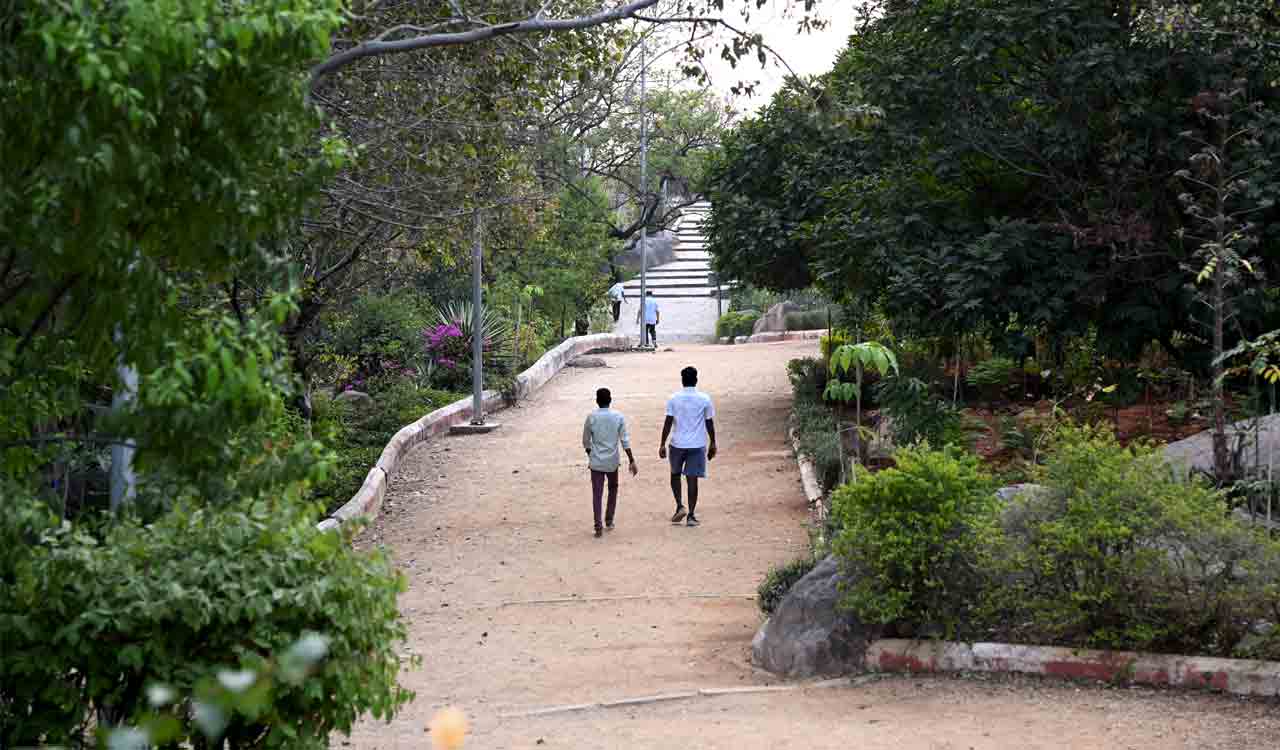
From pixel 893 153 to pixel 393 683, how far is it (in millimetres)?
11163

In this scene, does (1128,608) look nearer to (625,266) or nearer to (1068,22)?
(1068,22)

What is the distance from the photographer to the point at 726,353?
33875mm

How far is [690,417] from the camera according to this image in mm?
14727

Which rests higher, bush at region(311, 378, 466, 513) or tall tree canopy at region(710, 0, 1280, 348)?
tall tree canopy at region(710, 0, 1280, 348)

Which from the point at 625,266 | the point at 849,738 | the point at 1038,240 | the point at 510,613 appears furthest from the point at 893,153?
the point at 625,266

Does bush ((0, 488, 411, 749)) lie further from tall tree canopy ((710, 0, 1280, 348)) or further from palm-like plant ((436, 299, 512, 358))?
palm-like plant ((436, 299, 512, 358))

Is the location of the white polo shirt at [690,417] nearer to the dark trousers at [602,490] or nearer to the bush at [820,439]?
the dark trousers at [602,490]

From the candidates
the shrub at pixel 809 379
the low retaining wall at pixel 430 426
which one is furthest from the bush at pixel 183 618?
the shrub at pixel 809 379

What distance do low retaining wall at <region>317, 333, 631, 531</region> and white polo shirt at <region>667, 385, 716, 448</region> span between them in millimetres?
3188

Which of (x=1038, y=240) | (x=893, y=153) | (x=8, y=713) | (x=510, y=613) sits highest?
(x=893, y=153)

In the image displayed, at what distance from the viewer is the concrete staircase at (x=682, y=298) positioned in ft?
162

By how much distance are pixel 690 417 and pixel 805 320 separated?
90.4 ft

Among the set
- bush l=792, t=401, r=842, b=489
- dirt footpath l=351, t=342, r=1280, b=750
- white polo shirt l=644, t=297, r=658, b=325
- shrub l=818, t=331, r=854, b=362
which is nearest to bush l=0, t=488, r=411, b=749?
dirt footpath l=351, t=342, r=1280, b=750

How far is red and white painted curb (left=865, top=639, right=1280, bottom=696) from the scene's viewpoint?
7949 mm
